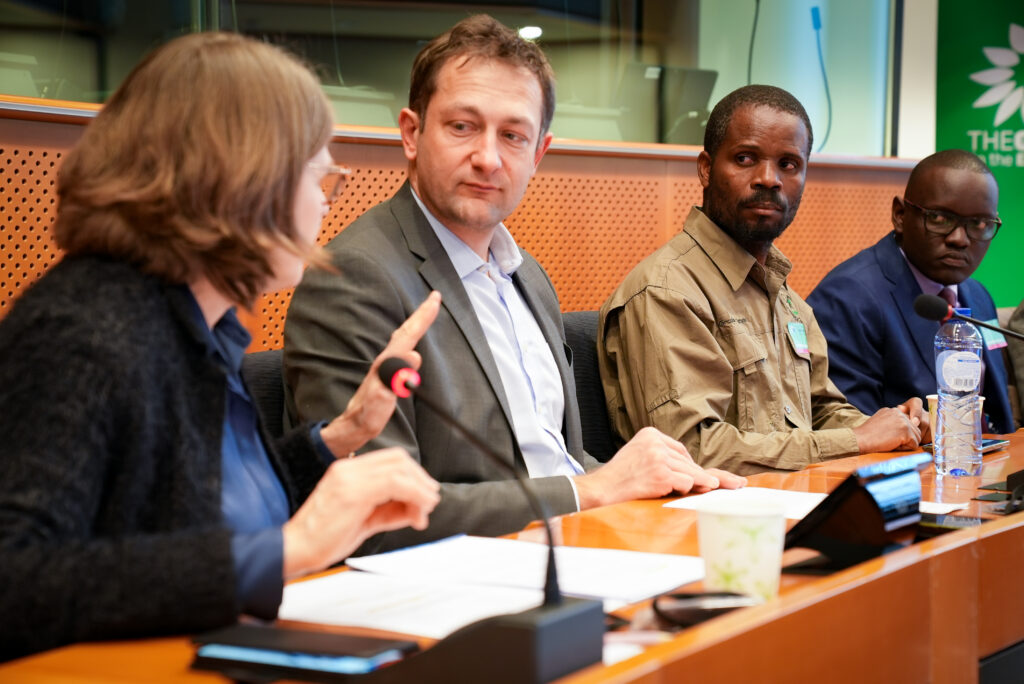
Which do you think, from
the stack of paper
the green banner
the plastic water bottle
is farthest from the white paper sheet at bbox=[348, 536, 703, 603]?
the green banner

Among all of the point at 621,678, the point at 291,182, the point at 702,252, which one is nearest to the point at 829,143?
the point at 702,252

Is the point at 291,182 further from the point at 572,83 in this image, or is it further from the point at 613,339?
the point at 572,83

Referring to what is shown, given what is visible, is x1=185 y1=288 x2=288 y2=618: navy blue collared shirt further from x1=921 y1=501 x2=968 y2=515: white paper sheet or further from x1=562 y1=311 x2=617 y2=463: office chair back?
x1=562 y1=311 x2=617 y2=463: office chair back

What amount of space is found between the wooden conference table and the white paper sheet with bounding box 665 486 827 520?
72 millimetres

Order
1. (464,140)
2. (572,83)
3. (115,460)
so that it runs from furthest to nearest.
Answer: (572,83) → (464,140) → (115,460)

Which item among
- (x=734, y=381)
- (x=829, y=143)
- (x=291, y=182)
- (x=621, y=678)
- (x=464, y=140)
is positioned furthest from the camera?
(x=829, y=143)

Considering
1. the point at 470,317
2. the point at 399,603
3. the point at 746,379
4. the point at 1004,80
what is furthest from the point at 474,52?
the point at 1004,80

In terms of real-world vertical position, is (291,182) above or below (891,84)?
below

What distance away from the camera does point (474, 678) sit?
874 millimetres

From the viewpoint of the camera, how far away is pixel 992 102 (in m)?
5.55

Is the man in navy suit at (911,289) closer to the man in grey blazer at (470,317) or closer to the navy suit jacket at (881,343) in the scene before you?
the navy suit jacket at (881,343)

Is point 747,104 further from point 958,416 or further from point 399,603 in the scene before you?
point 399,603

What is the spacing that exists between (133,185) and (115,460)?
31 cm

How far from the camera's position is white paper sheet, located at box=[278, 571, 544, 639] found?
112cm
